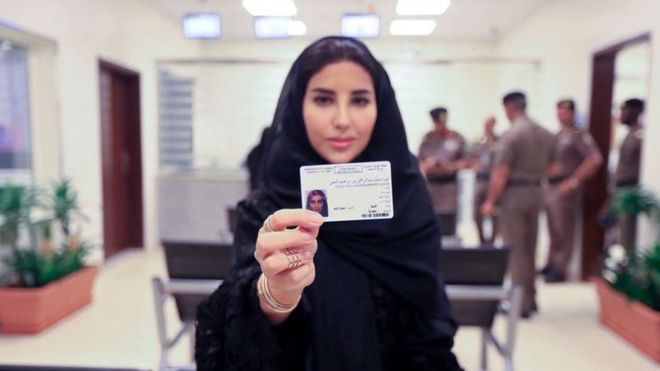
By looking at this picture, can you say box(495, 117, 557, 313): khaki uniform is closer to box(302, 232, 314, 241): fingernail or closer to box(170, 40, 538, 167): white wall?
box(170, 40, 538, 167): white wall

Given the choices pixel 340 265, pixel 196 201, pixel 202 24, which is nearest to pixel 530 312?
pixel 340 265

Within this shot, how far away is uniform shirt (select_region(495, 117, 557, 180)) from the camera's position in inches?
122

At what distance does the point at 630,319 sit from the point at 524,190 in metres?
0.95

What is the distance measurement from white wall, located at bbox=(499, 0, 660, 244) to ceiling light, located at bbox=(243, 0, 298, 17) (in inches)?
103

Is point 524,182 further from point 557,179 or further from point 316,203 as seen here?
point 316,203

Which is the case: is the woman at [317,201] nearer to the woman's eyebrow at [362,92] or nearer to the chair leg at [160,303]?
the woman's eyebrow at [362,92]

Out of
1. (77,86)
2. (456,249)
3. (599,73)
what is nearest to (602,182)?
(599,73)

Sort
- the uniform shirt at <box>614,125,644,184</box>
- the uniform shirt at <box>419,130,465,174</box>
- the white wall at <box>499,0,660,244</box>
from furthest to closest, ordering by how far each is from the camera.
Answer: the uniform shirt at <box>419,130,465,174</box>
the uniform shirt at <box>614,125,644,184</box>
the white wall at <box>499,0,660,244</box>

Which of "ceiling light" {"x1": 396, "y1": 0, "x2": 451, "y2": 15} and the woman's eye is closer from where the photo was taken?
the woman's eye

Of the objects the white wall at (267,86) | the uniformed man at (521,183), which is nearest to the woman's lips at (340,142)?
the uniformed man at (521,183)

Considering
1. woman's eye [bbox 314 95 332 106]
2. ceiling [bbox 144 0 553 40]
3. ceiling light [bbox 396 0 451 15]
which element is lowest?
woman's eye [bbox 314 95 332 106]

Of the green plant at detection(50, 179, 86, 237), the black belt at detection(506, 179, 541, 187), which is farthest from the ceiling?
the green plant at detection(50, 179, 86, 237)

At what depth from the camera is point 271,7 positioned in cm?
470

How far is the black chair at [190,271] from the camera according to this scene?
1.86 meters
